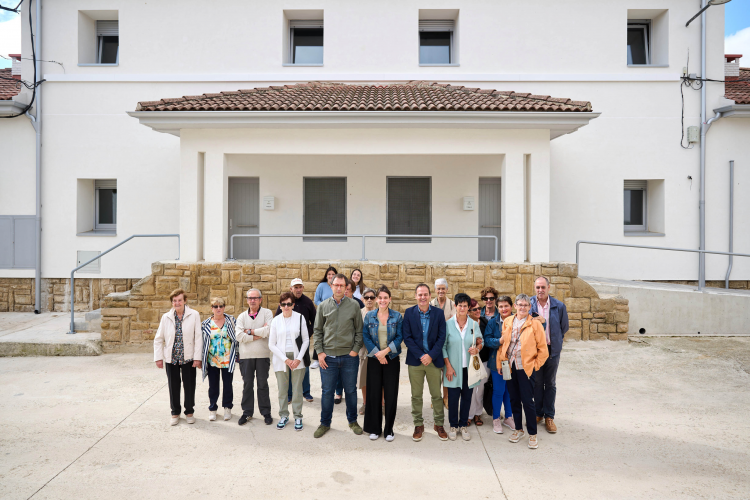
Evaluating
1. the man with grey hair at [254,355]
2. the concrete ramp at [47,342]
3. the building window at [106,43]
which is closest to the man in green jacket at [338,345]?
the man with grey hair at [254,355]

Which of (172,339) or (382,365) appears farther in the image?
(172,339)

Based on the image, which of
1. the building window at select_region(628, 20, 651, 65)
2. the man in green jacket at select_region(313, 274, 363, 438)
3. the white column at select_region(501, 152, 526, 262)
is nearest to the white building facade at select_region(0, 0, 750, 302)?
the building window at select_region(628, 20, 651, 65)

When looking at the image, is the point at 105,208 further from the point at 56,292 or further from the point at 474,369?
the point at 474,369

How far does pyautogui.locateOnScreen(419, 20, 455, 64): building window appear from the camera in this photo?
1337 cm

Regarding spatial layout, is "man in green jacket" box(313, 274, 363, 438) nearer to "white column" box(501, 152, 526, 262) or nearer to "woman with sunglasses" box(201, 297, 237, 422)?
"woman with sunglasses" box(201, 297, 237, 422)

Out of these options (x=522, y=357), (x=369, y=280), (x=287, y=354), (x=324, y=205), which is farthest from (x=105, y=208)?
(x=522, y=357)

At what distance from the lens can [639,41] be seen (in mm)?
13289

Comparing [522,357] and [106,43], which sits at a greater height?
[106,43]

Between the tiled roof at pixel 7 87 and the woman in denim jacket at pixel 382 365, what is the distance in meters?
11.8

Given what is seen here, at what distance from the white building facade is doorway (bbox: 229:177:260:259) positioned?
0.11ft

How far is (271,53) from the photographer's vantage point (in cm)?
1278

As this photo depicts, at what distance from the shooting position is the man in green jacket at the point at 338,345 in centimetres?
564

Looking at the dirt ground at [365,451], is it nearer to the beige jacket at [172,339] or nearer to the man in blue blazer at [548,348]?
the man in blue blazer at [548,348]

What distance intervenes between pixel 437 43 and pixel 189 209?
795cm
